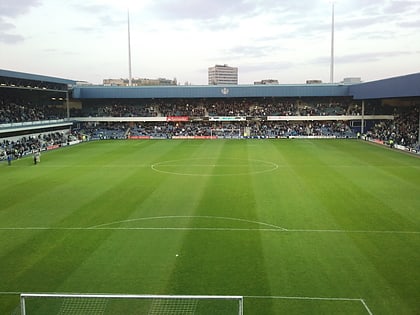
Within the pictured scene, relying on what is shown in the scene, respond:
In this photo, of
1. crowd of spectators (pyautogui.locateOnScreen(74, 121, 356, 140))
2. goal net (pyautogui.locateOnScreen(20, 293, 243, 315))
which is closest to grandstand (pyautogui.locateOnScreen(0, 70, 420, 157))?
crowd of spectators (pyautogui.locateOnScreen(74, 121, 356, 140))

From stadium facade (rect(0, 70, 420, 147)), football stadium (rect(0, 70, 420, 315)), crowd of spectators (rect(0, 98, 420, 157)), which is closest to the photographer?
football stadium (rect(0, 70, 420, 315))

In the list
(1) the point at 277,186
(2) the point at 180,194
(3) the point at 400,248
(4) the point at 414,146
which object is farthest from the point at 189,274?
(4) the point at 414,146

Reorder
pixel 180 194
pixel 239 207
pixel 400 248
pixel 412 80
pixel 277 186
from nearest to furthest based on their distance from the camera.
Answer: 1. pixel 400 248
2. pixel 239 207
3. pixel 180 194
4. pixel 277 186
5. pixel 412 80

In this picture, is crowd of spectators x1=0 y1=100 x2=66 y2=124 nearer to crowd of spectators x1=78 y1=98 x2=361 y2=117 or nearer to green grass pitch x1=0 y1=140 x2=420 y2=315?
crowd of spectators x1=78 y1=98 x2=361 y2=117

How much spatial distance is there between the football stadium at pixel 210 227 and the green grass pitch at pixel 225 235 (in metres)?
0.07

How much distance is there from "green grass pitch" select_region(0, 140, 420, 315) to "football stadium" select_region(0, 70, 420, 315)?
0.07 m

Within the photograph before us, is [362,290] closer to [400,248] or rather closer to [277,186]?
[400,248]

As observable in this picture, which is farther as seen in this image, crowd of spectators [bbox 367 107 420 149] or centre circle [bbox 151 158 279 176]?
crowd of spectators [bbox 367 107 420 149]

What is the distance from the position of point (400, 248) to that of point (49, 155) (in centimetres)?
3910

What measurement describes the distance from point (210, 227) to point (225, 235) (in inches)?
47.9

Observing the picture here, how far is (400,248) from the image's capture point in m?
15.6

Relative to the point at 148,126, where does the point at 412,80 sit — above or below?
above

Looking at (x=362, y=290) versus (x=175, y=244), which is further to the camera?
(x=175, y=244)

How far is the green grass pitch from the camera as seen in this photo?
40.7ft
